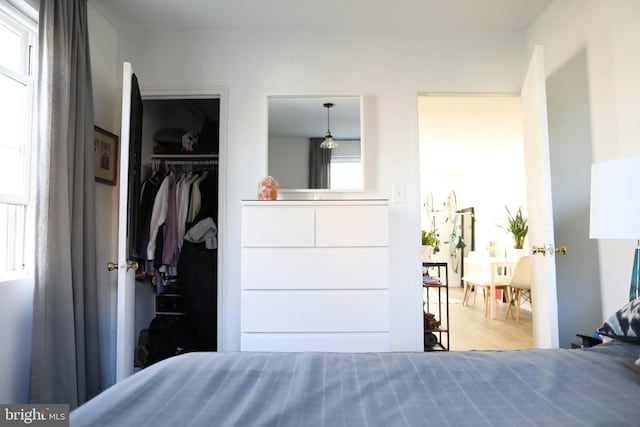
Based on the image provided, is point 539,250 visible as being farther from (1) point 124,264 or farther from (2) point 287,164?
(1) point 124,264

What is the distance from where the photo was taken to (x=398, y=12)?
2449 mm

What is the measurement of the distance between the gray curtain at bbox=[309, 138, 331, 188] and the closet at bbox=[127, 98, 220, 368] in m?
0.93

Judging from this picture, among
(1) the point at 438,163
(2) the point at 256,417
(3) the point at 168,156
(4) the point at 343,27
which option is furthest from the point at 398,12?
(1) the point at 438,163

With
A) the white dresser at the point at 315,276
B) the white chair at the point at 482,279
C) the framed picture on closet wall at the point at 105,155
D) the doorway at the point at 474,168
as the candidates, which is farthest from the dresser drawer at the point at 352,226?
the white chair at the point at 482,279

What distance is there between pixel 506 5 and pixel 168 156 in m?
2.77

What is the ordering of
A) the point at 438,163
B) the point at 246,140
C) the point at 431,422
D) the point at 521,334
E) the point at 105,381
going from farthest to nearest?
the point at 438,163 → the point at 521,334 → the point at 246,140 → the point at 105,381 → the point at 431,422

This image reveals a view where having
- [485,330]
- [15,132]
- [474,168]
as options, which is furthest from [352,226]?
[474,168]

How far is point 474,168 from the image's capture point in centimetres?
719

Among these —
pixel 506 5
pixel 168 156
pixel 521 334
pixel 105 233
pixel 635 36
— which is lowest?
pixel 521 334

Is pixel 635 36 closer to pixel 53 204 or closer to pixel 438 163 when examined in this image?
pixel 53 204

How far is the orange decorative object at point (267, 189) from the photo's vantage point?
2396 mm

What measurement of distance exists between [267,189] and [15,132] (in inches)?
52.6

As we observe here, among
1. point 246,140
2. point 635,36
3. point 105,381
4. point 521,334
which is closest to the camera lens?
point 635,36

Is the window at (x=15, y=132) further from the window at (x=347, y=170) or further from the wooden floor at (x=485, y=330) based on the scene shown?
the wooden floor at (x=485, y=330)
